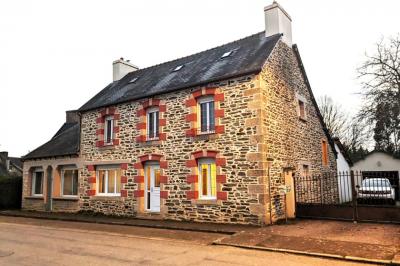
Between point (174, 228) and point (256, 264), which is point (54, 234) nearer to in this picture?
point (174, 228)

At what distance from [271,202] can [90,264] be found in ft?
21.6

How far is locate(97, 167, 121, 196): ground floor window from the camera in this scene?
15101mm

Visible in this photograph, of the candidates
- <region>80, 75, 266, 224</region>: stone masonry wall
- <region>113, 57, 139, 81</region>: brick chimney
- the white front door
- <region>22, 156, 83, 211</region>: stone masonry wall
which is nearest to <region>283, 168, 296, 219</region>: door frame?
<region>80, 75, 266, 224</region>: stone masonry wall

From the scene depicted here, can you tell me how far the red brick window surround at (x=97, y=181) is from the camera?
1449cm

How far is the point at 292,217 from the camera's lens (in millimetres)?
12180

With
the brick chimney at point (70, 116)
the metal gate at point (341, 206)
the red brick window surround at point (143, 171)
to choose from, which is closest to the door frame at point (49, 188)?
the red brick window surround at point (143, 171)

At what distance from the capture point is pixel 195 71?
1431 cm

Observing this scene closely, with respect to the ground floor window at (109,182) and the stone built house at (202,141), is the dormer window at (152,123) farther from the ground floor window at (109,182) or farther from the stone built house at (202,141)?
the ground floor window at (109,182)

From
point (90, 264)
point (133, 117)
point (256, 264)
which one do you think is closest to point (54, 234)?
point (90, 264)

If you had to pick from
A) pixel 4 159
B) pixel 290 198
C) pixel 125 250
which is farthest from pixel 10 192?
pixel 4 159

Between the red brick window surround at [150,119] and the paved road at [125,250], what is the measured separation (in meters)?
4.37

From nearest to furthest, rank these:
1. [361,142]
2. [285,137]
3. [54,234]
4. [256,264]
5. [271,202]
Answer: [256,264]
[54,234]
[271,202]
[285,137]
[361,142]

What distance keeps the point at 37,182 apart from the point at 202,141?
1200cm

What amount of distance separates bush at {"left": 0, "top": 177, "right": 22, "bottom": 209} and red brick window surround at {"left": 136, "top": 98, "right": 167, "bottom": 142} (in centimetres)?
1089
